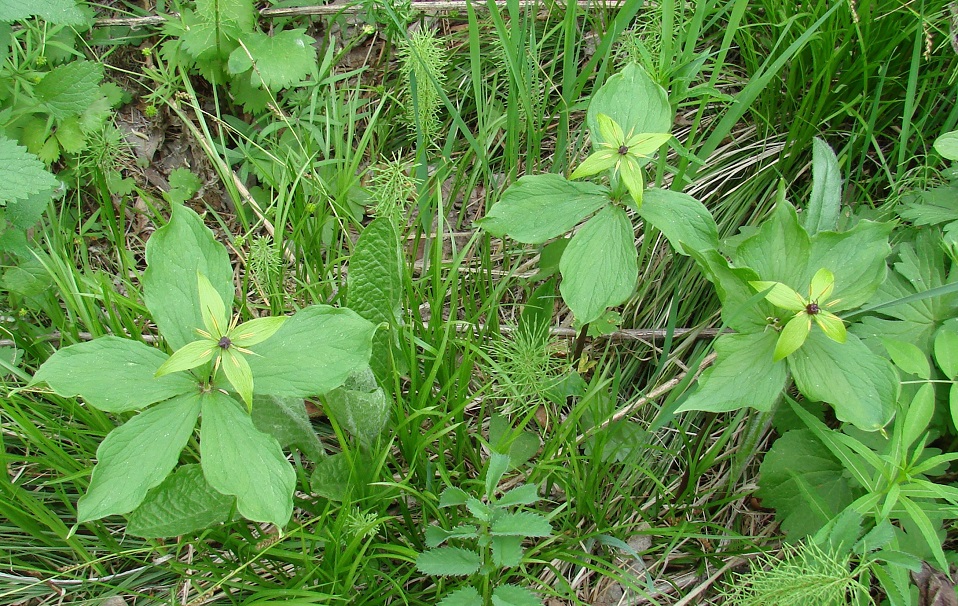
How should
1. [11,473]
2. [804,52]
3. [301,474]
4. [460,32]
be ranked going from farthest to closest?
[460,32]
[804,52]
[11,473]
[301,474]

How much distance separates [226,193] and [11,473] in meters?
1.18

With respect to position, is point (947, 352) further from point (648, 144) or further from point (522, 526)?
point (522, 526)

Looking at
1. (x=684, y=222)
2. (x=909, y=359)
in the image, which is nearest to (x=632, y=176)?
(x=684, y=222)

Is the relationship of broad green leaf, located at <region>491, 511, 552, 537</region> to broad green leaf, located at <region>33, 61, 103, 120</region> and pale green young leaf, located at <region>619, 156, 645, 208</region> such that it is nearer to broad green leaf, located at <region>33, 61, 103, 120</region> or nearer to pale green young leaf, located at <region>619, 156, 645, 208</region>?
pale green young leaf, located at <region>619, 156, 645, 208</region>

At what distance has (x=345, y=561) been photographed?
5.49 ft

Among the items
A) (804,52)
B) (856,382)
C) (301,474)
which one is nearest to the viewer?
(856,382)

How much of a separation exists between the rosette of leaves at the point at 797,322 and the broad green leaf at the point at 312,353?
0.72 m

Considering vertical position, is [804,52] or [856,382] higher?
[804,52]

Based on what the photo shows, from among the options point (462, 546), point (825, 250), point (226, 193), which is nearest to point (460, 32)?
point (226, 193)

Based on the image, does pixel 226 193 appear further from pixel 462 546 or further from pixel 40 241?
pixel 462 546

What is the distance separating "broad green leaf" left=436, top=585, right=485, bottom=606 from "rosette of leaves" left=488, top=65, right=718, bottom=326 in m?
0.65

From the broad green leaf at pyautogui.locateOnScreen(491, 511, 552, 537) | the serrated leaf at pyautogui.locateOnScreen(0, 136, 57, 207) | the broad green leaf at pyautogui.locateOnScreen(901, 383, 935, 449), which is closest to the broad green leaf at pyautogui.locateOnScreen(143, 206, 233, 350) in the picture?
the serrated leaf at pyautogui.locateOnScreen(0, 136, 57, 207)

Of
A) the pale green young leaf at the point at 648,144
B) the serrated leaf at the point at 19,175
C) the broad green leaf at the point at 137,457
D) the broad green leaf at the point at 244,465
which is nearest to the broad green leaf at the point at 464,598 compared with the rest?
the broad green leaf at the point at 244,465

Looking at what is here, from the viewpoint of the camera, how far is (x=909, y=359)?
1.64 metres
